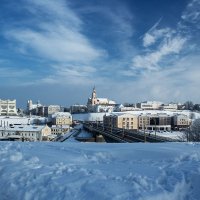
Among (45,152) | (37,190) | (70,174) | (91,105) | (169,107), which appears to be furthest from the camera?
(169,107)

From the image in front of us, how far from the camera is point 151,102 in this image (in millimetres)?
194125

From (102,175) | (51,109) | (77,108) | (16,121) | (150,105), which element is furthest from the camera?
(77,108)

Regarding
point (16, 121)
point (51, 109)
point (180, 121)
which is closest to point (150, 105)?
point (51, 109)

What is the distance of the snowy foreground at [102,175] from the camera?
6.41 meters

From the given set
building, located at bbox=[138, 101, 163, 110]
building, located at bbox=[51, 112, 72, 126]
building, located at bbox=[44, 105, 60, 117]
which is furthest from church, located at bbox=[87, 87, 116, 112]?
building, located at bbox=[51, 112, 72, 126]

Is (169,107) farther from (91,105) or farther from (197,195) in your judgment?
(197,195)

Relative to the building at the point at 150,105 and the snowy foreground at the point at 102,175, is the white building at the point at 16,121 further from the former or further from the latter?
the snowy foreground at the point at 102,175

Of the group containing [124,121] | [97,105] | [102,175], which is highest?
[97,105]

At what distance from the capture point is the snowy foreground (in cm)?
641

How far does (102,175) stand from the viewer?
7.35 meters

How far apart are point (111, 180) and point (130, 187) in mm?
523

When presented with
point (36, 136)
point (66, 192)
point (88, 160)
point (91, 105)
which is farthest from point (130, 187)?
point (91, 105)

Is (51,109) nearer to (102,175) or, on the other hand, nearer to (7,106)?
(7,106)

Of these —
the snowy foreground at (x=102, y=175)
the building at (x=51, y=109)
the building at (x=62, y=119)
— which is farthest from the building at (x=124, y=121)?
the building at (x=51, y=109)
